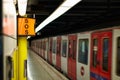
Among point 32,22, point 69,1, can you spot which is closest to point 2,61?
point 69,1

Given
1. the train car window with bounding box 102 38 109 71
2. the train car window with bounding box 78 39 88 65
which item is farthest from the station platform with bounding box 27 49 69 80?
the train car window with bounding box 102 38 109 71

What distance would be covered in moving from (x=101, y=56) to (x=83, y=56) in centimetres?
214

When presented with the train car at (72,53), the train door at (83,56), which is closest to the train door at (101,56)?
the train door at (83,56)

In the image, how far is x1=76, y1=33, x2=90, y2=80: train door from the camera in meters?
7.34

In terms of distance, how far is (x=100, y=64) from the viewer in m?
5.98

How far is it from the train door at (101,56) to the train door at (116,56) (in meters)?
0.22

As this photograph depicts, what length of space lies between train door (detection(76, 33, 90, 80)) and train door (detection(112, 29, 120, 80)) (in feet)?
7.40

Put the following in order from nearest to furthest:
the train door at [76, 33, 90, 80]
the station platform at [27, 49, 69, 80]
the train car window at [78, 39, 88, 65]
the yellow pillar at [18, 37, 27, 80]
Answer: the yellow pillar at [18, 37, 27, 80] < the train door at [76, 33, 90, 80] < the train car window at [78, 39, 88, 65] < the station platform at [27, 49, 69, 80]

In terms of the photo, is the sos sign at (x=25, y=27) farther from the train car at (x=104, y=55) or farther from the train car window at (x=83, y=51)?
the train car window at (x=83, y=51)

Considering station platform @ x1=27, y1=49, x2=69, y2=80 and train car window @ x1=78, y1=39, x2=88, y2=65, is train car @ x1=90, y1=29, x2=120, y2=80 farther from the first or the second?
station platform @ x1=27, y1=49, x2=69, y2=80

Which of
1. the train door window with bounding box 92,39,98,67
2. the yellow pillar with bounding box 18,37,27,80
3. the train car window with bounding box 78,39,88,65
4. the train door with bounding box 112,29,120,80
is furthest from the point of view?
the train car window with bounding box 78,39,88,65

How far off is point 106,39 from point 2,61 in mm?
4928

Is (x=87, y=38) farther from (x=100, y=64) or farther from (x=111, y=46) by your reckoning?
(x=111, y=46)

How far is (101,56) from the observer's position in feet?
19.3
